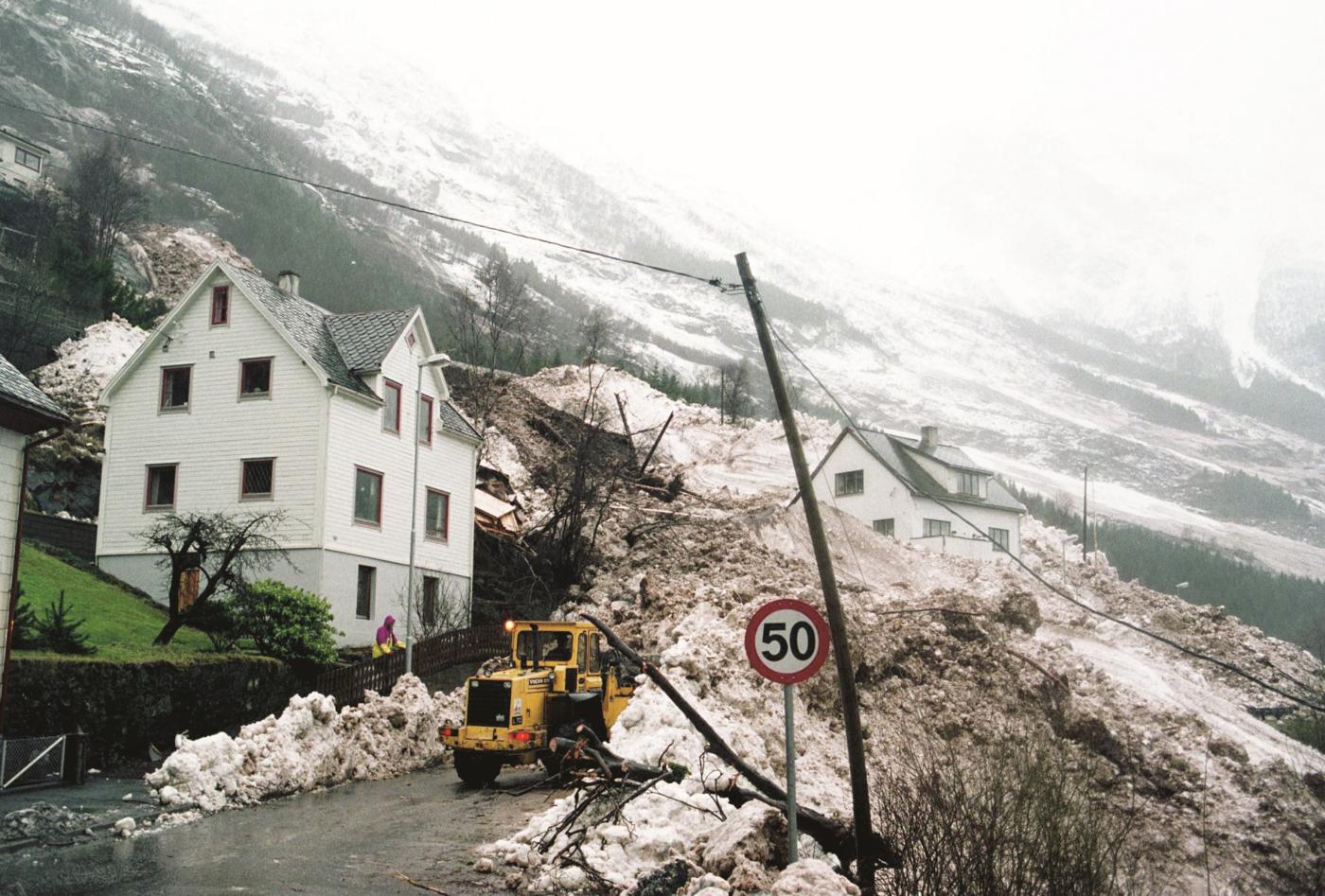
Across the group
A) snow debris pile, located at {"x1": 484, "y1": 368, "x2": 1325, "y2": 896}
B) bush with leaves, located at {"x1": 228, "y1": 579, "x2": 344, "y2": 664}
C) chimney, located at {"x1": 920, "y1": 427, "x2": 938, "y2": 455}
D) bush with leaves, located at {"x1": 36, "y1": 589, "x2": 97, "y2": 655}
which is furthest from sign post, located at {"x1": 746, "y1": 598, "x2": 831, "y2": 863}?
chimney, located at {"x1": 920, "y1": 427, "x2": 938, "y2": 455}

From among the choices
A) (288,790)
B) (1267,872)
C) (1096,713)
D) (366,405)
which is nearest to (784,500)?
(366,405)

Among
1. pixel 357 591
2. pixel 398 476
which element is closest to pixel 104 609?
pixel 357 591

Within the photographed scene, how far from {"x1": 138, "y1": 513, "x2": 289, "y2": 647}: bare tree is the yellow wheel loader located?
8.80 meters

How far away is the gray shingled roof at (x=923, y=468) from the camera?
53.8 meters

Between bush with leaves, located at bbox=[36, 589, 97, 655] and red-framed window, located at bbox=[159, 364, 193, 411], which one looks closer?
bush with leaves, located at bbox=[36, 589, 97, 655]

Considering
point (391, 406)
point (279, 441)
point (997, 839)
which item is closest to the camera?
point (997, 839)

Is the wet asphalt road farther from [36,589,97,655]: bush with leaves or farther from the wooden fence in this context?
the wooden fence

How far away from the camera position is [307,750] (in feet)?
60.9

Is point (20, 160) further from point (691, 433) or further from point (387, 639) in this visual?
point (387, 639)

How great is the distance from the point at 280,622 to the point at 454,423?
49.4 feet

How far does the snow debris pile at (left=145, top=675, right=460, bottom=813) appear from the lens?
52.6 ft

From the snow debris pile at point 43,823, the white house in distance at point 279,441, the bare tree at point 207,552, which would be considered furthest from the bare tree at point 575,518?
the snow debris pile at point 43,823

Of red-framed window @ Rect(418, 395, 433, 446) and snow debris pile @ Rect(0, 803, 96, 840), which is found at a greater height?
red-framed window @ Rect(418, 395, 433, 446)

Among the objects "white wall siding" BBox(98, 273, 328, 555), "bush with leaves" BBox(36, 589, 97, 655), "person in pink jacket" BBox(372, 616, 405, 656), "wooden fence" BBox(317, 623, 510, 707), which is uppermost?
"white wall siding" BBox(98, 273, 328, 555)
